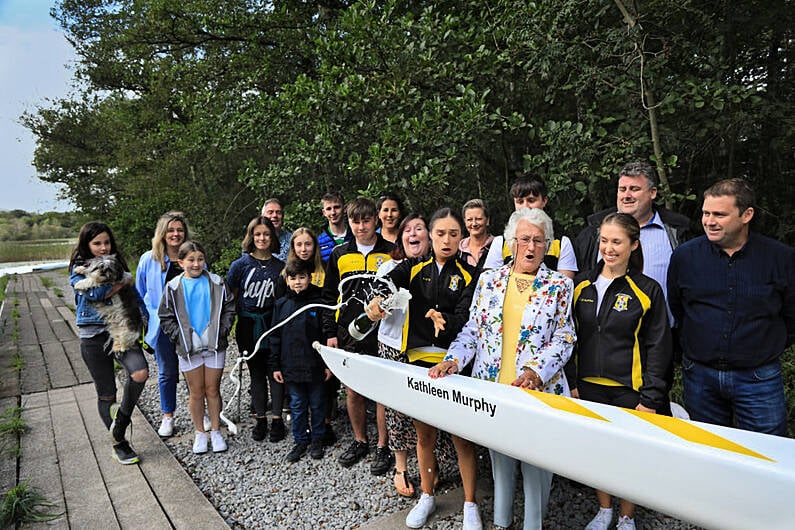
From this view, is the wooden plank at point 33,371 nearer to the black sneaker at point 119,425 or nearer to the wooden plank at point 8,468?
the wooden plank at point 8,468

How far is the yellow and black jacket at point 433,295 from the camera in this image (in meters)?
2.50

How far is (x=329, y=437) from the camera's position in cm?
361

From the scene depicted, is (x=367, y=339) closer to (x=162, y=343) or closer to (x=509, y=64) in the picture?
(x=162, y=343)

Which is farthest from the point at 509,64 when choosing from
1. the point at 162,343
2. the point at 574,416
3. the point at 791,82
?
the point at 162,343

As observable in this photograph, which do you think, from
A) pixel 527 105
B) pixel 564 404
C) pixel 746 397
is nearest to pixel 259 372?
pixel 564 404

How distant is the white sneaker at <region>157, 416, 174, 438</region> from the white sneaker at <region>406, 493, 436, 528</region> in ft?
7.19

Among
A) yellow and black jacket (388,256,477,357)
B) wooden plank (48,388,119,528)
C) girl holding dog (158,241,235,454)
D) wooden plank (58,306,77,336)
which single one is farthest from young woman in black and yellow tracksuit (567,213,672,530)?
wooden plank (58,306,77,336)

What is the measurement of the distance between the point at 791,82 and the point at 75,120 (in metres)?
21.3

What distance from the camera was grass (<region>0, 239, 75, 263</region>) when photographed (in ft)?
101

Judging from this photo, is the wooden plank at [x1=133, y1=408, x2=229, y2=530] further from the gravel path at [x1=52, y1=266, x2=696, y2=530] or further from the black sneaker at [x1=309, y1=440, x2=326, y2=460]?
the black sneaker at [x1=309, y1=440, x2=326, y2=460]

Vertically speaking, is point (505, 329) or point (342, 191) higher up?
point (342, 191)

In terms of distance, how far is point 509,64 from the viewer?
431cm

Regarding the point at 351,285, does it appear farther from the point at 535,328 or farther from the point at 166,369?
the point at 166,369

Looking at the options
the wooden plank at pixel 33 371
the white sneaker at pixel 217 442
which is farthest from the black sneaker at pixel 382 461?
the wooden plank at pixel 33 371
